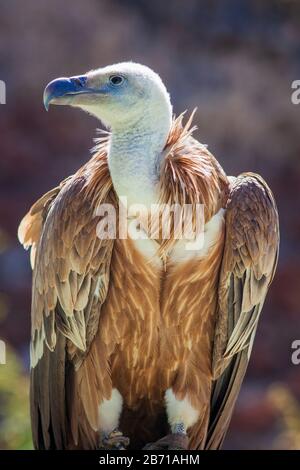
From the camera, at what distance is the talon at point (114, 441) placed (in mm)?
5617

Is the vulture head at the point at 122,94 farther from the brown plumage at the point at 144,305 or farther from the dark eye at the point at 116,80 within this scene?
the brown plumage at the point at 144,305

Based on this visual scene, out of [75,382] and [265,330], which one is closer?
[75,382]

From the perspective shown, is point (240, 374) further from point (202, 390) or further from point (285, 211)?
point (285, 211)

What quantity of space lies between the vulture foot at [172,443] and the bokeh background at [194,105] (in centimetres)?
422

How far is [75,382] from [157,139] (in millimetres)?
1069

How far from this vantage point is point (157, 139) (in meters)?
5.35

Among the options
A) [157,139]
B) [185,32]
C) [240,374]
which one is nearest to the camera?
[157,139]

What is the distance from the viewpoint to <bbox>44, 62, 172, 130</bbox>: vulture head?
534cm

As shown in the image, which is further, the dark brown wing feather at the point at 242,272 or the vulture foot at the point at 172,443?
the vulture foot at the point at 172,443

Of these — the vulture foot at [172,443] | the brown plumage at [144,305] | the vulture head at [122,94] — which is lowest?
the vulture foot at [172,443]

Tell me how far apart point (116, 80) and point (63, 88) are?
0.22 metres

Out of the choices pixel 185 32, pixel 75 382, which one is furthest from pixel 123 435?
pixel 185 32

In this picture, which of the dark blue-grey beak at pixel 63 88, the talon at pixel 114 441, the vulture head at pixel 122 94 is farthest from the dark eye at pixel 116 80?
the talon at pixel 114 441

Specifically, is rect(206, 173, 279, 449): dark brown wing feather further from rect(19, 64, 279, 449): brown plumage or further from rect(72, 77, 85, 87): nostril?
rect(72, 77, 85, 87): nostril
